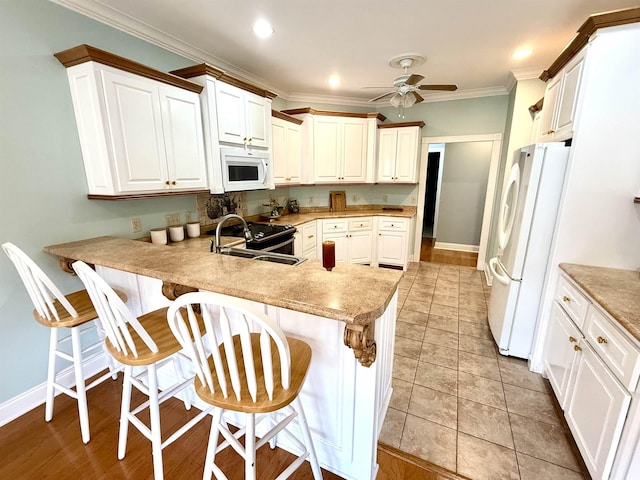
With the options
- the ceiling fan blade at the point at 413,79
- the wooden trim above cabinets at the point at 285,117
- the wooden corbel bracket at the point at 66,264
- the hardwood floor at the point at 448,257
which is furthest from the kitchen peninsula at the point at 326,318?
the hardwood floor at the point at 448,257

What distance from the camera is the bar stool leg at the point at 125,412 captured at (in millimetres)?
1373

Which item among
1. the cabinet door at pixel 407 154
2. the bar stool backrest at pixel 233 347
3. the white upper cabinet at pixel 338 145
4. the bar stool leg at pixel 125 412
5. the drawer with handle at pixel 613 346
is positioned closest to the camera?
the bar stool backrest at pixel 233 347

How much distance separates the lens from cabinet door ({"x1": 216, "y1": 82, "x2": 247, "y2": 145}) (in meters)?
2.48

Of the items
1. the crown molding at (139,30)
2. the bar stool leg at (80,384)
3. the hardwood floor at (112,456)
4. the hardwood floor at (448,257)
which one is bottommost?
the hardwood floor at (112,456)

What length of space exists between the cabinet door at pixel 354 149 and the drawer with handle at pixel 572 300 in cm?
301

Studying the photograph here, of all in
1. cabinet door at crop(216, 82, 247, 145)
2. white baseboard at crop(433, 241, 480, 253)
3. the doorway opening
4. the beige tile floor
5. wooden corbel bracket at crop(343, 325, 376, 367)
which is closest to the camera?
wooden corbel bracket at crop(343, 325, 376, 367)

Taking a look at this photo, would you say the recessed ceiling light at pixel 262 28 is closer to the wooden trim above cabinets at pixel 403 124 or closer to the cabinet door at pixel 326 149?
the cabinet door at pixel 326 149

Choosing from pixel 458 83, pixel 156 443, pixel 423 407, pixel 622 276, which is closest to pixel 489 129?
pixel 458 83

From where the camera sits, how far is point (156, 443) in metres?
1.30

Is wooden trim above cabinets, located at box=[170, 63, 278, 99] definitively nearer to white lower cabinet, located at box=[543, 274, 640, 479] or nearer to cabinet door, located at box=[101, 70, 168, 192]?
cabinet door, located at box=[101, 70, 168, 192]

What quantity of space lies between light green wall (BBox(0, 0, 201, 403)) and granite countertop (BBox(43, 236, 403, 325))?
23cm

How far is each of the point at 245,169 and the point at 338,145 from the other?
1.85 metres

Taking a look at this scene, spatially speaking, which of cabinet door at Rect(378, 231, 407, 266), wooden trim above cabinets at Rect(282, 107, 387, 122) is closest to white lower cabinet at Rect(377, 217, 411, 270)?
cabinet door at Rect(378, 231, 407, 266)

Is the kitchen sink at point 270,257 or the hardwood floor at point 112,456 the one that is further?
the kitchen sink at point 270,257
